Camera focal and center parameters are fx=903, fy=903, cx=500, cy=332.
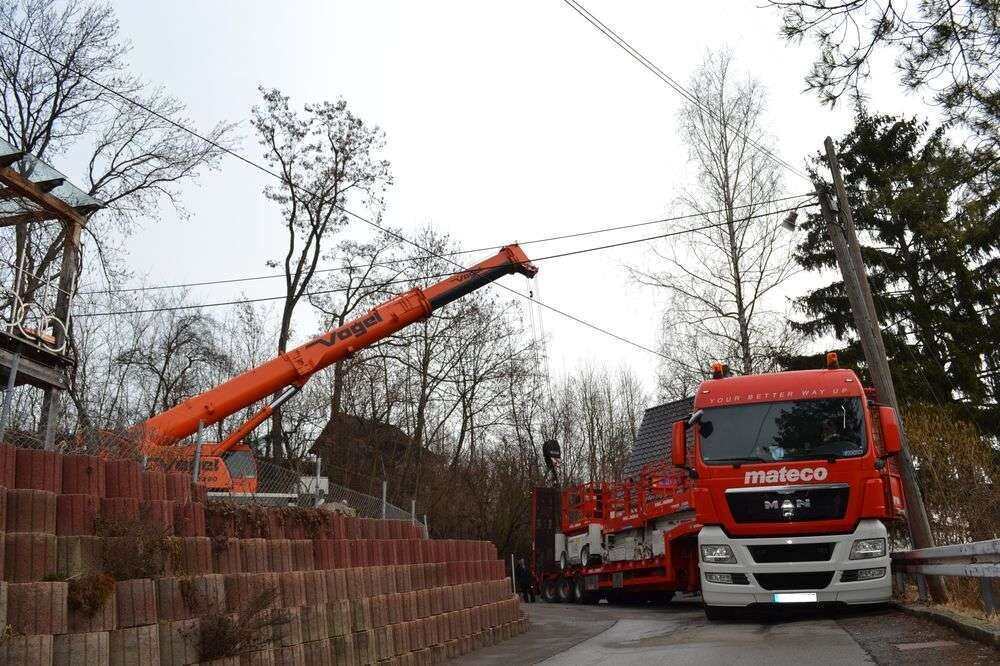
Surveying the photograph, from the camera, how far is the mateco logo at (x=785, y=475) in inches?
482

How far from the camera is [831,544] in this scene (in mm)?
11984

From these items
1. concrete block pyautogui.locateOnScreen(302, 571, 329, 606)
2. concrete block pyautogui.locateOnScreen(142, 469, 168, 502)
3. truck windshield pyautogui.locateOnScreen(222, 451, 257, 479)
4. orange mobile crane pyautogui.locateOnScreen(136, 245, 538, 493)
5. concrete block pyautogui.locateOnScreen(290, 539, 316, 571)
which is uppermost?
orange mobile crane pyautogui.locateOnScreen(136, 245, 538, 493)

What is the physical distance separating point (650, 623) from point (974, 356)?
15383 millimetres

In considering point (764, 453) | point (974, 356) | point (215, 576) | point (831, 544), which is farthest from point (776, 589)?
point (974, 356)

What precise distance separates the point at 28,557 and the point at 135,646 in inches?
35.7

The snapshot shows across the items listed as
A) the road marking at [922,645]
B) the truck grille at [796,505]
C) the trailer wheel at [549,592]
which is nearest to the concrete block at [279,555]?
the road marking at [922,645]

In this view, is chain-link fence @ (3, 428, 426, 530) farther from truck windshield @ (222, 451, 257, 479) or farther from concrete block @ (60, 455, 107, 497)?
concrete block @ (60, 455, 107, 497)

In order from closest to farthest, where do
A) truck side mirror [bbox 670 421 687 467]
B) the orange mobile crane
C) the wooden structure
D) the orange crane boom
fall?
the wooden structure → truck side mirror [bbox 670 421 687 467] → the orange mobile crane → the orange crane boom

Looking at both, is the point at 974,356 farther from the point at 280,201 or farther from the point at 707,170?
the point at 280,201

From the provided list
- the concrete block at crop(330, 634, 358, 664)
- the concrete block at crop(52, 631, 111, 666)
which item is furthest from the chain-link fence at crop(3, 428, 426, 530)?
the concrete block at crop(330, 634, 358, 664)

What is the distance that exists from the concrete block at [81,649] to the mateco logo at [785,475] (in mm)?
8997

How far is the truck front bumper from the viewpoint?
38.8ft

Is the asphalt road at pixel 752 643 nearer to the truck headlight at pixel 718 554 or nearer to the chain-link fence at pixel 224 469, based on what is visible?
the truck headlight at pixel 718 554

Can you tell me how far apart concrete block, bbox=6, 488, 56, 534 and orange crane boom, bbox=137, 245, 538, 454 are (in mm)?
9250
